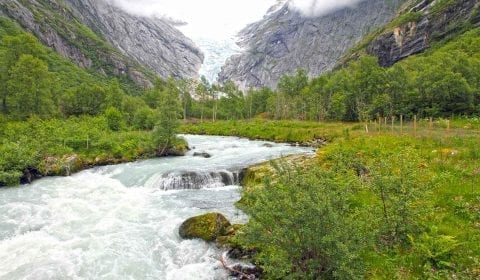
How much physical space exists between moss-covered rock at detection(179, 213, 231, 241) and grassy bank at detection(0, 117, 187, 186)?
2206 centimetres

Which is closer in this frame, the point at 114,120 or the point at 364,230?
the point at 364,230

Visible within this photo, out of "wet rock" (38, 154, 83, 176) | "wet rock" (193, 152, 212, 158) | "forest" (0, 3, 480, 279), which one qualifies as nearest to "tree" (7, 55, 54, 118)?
"forest" (0, 3, 480, 279)

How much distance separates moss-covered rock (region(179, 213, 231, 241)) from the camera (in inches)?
830

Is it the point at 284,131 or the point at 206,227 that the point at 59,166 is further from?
the point at 284,131

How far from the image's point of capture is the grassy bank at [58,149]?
3781cm

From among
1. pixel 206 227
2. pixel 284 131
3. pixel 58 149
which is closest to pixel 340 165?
pixel 206 227

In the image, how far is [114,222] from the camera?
82.3 ft

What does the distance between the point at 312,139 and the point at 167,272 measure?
4686cm

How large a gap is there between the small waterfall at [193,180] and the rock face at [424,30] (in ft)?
512

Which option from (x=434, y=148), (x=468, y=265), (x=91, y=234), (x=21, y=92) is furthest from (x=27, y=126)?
(x=468, y=265)

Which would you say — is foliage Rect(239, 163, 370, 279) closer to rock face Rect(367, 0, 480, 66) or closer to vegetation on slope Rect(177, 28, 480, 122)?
vegetation on slope Rect(177, 28, 480, 122)

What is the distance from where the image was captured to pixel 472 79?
7519cm

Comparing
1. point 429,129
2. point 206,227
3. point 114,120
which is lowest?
point 206,227

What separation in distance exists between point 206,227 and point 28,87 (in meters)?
51.4
